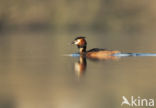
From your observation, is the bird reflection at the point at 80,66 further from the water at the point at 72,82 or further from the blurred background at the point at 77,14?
the blurred background at the point at 77,14

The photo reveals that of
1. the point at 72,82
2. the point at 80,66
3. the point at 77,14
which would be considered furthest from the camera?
the point at 77,14

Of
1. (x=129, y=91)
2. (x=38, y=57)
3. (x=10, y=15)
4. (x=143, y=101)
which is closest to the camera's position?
(x=143, y=101)

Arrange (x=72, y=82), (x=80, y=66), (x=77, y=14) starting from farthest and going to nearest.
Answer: (x=77, y=14) < (x=80, y=66) < (x=72, y=82)

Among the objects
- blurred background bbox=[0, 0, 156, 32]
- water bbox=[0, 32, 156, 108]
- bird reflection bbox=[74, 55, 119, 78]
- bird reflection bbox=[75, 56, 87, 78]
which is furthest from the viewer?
blurred background bbox=[0, 0, 156, 32]

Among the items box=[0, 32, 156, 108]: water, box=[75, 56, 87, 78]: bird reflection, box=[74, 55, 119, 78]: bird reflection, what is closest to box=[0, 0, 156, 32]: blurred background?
box=[74, 55, 119, 78]: bird reflection

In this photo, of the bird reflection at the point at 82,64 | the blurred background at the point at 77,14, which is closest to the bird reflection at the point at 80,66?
the bird reflection at the point at 82,64

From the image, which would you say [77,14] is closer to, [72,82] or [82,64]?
[82,64]

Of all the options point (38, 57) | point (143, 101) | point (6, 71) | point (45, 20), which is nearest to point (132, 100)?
point (143, 101)

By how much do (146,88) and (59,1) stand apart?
91.7 meters

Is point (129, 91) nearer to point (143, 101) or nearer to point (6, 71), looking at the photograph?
point (143, 101)

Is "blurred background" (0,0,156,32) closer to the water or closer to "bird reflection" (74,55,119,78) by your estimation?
"bird reflection" (74,55,119,78)

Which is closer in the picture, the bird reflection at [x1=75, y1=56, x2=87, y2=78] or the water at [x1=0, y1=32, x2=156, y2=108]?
the water at [x1=0, y1=32, x2=156, y2=108]

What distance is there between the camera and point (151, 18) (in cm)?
10650

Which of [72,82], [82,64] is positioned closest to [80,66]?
[82,64]
